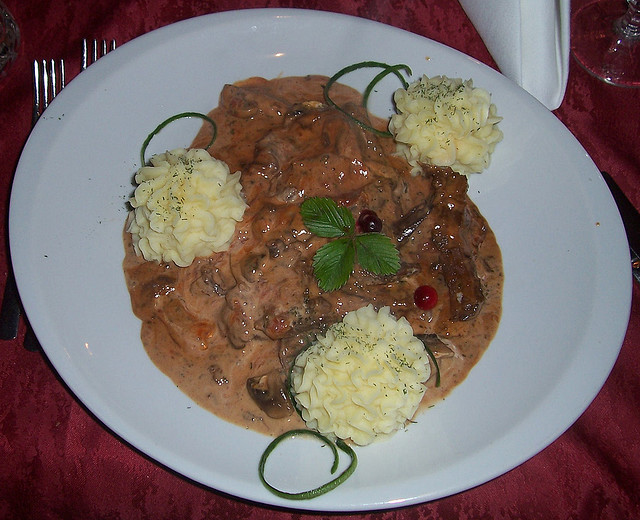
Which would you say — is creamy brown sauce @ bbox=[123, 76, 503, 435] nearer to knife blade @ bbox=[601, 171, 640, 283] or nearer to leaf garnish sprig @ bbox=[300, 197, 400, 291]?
leaf garnish sprig @ bbox=[300, 197, 400, 291]

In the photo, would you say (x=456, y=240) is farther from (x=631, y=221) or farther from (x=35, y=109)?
(x=35, y=109)

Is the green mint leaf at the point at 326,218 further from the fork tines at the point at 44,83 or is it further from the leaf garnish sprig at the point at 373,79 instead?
the fork tines at the point at 44,83

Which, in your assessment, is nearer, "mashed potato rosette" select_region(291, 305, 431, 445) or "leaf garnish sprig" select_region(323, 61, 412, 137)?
"mashed potato rosette" select_region(291, 305, 431, 445)

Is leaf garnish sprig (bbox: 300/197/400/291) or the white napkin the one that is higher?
the white napkin

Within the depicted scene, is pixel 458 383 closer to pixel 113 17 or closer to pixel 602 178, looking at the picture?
pixel 602 178

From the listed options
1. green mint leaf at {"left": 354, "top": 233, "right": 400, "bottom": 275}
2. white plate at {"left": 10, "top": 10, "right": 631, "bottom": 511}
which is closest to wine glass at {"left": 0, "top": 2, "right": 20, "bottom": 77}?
white plate at {"left": 10, "top": 10, "right": 631, "bottom": 511}

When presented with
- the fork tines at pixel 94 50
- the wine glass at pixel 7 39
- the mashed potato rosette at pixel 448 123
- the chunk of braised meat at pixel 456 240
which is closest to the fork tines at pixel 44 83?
the fork tines at pixel 94 50

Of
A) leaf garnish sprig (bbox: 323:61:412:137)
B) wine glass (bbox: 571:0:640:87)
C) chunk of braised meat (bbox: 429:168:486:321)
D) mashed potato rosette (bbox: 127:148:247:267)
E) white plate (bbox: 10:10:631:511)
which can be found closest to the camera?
white plate (bbox: 10:10:631:511)
